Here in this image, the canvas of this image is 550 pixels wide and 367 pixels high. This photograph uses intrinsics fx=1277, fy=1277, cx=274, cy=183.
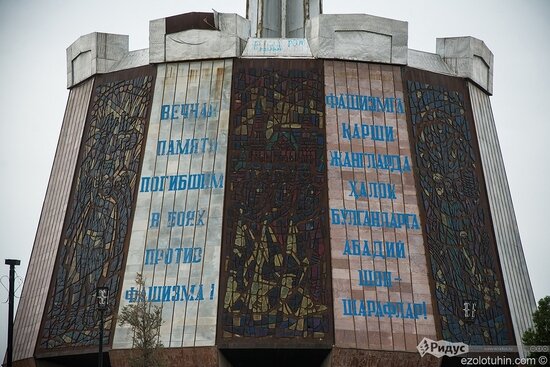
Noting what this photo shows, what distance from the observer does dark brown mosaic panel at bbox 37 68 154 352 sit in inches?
1976

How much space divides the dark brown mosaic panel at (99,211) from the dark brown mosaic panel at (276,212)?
435cm

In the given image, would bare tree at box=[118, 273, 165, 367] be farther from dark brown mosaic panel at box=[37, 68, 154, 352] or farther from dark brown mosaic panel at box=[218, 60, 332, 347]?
dark brown mosaic panel at box=[37, 68, 154, 352]

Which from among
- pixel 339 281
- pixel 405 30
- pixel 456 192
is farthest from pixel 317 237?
A: pixel 405 30

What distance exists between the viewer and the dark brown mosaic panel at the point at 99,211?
165 ft

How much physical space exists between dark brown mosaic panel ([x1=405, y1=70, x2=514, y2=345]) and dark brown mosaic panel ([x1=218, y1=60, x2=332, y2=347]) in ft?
14.2

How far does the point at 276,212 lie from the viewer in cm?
4947

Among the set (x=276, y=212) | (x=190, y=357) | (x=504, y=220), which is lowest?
(x=190, y=357)

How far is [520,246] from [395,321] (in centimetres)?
963

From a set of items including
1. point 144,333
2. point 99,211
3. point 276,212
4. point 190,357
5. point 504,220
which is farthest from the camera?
point 504,220

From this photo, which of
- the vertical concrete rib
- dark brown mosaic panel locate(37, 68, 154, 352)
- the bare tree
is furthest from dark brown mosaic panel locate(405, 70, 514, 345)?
dark brown mosaic panel locate(37, 68, 154, 352)

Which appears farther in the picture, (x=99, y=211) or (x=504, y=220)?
(x=504, y=220)

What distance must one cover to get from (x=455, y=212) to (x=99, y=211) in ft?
47.4

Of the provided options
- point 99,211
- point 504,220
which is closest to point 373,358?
point 504,220

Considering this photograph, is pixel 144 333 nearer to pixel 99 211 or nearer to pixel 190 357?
pixel 190 357
